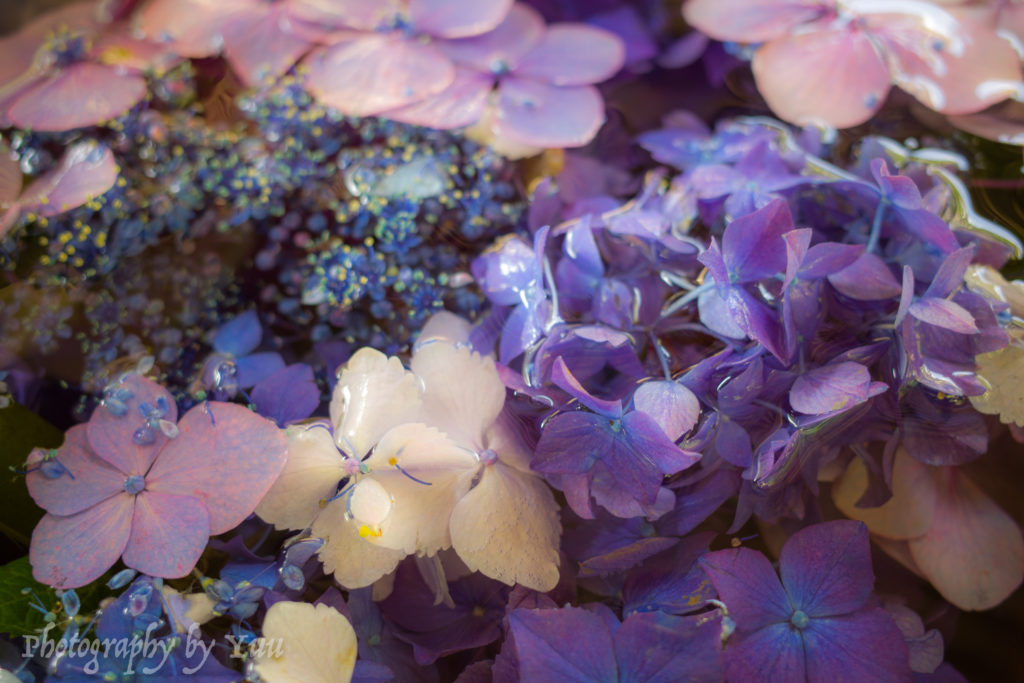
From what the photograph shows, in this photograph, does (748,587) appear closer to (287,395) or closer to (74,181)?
(287,395)

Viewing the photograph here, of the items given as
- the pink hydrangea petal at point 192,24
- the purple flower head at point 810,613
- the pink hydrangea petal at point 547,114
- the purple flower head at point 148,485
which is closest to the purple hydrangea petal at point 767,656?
the purple flower head at point 810,613

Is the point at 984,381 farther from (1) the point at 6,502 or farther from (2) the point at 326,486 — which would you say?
(1) the point at 6,502

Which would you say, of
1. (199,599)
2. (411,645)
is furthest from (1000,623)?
(199,599)

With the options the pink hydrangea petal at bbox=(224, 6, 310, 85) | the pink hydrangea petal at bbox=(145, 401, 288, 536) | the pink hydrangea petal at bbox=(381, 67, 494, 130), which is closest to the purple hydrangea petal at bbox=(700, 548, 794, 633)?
the pink hydrangea petal at bbox=(145, 401, 288, 536)

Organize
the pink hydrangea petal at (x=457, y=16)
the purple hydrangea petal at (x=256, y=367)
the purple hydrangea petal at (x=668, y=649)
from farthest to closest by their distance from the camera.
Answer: the pink hydrangea petal at (x=457, y=16) → the purple hydrangea petal at (x=256, y=367) → the purple hydrangea petal at (x=668, y=649)

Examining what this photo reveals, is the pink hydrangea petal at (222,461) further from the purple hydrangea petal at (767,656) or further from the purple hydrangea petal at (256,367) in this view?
the purple hydrangea petal at (767,656)

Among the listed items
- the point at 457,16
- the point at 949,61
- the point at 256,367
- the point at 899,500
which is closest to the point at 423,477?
the point at 256,367
